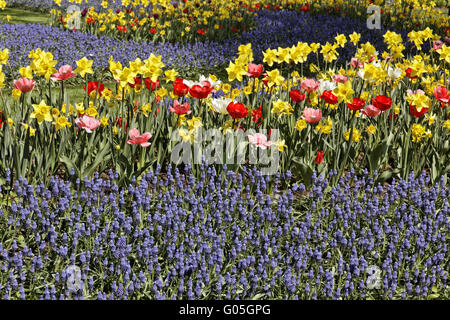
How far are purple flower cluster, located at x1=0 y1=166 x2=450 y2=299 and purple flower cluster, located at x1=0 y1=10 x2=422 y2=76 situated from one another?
4.58 m

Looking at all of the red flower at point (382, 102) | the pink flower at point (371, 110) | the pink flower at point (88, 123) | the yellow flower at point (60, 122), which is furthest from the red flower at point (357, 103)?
the yellow flower at point (60, 122)

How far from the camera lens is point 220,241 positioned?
3375mm

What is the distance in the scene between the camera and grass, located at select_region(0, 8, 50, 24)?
12857 mm

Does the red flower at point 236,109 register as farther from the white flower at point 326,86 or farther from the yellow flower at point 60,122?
the yellow flower at point 60,122

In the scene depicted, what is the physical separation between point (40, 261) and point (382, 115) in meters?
3.05

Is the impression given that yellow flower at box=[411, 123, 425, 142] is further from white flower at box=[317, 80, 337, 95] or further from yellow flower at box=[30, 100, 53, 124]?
yellow flower at box=[30, 100, 53, 124]

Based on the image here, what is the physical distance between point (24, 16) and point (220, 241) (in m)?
12.0

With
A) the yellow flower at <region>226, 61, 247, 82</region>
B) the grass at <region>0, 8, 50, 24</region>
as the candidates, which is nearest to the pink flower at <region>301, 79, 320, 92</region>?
the yellow flower at <region>226, 61, 247, 82</region>

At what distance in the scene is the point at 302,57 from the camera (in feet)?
16.0

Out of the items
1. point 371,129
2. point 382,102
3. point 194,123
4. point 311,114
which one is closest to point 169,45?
point 194,123

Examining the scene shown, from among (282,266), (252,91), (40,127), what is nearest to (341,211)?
(282,266)

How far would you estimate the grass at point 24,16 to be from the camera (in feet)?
42.2

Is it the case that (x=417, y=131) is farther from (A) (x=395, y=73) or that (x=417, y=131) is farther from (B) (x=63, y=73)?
(B) (x=63, y=73)

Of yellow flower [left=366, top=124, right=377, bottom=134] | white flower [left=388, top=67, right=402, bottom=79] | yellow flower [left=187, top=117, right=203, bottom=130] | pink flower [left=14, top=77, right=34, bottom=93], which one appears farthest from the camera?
white flower [left=388, top=67, right=402, bottom=79]
